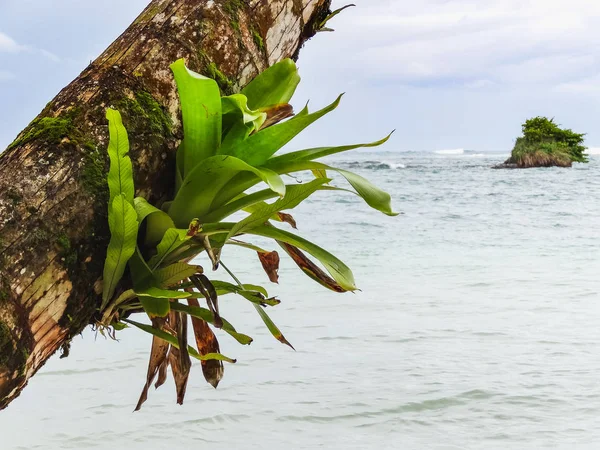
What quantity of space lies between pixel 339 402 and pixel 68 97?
269cm

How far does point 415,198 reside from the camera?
16.7 metres

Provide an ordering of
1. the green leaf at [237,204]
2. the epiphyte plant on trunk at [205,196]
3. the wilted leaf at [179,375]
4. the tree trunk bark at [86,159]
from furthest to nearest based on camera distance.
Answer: the wilted leaf at [179,375]
the green leaf at [237,204]
the epiphyte plant on trunk at [205,196]
the tree trunk bark at [86,159]

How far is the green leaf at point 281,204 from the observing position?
128 centimetres

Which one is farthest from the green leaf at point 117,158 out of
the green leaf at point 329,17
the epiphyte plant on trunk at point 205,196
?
the green leaf at point 329,17

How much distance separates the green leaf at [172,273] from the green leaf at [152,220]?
69mm

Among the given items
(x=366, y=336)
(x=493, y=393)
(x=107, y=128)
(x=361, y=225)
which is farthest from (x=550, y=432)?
(x=361, y=225)

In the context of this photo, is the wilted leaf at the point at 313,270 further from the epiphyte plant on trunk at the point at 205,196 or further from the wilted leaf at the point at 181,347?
the wilted leaf at the point at 181,347

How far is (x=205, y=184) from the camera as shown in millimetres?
1309

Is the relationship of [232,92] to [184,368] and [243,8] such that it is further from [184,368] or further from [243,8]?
[184,368]

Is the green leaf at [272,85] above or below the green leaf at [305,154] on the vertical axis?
above

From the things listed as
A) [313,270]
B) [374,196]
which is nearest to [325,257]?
[313,270]

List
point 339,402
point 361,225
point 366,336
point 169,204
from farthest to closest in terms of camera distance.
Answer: point 361,225 → point 366,336 → point 339,402 → point 169,204

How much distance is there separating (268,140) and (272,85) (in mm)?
166

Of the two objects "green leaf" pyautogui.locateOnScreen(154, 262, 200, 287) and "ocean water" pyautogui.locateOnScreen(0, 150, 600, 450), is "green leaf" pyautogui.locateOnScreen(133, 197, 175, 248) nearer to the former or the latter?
"green leaf" pyautogui.locateOnScreen(154, 262, 200, 287)
